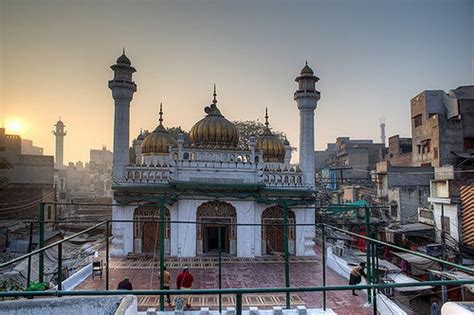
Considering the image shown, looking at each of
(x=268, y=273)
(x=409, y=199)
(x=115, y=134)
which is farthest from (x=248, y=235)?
(x=409, y=199)

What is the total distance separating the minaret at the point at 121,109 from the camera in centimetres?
1767

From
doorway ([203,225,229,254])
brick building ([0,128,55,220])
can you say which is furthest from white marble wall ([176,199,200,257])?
brick building ([0,128,55,220])

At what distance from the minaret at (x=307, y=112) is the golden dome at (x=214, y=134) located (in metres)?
3.86

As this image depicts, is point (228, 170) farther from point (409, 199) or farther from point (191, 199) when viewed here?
point (409, 199)

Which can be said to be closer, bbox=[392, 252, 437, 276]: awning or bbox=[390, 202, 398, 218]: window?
bbox=[392, 252, 437, 276]: awning

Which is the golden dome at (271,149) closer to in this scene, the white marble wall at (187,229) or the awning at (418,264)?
the white marble wall at (187,229)

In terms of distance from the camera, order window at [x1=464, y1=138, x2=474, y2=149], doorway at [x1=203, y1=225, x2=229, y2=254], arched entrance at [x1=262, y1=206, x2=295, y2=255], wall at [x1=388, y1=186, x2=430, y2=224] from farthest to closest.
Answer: window at [x1=464, y1=138, x2=474, y2=149], wall at [x1=388, y1=186, x2=430, y2=224], arched entrance at [x1=262, y1=206, x2=295, y2=255], doorway at [x1=203, y1=225, x2=229, y2=254]

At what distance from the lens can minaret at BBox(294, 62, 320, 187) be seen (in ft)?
62.5

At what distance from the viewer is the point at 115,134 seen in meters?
18.0

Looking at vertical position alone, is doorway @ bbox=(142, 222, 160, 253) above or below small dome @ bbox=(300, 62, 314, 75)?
below

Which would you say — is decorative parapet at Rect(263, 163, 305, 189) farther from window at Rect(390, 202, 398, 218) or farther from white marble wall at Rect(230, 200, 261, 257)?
window at Rect(390, 202, 398, 218)

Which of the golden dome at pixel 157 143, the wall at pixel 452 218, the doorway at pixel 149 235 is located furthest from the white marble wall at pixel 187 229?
the wall at pixel 452 218

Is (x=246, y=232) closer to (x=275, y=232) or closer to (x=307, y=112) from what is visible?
(x=275, y=232)

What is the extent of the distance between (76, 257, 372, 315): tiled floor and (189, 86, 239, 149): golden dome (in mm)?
6225
